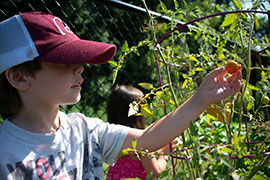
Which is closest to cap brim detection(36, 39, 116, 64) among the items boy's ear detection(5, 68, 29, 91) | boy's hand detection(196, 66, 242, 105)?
boy's ear detection(5, 68, 29, 91)

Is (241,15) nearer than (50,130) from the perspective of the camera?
Yes

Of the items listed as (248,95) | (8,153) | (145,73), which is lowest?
(145,73)

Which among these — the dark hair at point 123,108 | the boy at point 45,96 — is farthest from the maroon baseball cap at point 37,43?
the dark hair at point 123,108

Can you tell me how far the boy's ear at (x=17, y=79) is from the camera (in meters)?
1.14

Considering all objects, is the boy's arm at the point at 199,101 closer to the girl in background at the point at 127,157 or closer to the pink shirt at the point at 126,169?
the girl in background at the point at 127,157

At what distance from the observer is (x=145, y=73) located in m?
5.97

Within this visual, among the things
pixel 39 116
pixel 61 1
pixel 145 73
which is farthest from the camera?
pixel 145 73

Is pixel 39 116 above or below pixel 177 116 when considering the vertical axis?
above

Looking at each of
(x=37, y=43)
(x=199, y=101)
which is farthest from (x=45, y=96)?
(x=199, y=101)

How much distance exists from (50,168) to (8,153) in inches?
6.1

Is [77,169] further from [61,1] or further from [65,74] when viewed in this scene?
[61,1]

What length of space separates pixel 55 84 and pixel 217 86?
550 mm

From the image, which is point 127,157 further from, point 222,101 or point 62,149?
point 222,101

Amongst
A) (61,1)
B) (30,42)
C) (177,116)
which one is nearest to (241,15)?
(177,116)
